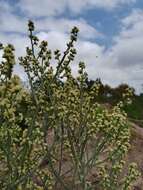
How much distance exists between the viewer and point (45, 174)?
9914 mm

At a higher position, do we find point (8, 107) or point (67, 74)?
point (67, 74)

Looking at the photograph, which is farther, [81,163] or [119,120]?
[119,120]

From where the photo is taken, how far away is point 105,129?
30.9 feet

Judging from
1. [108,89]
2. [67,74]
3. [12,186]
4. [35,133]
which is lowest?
[12,186]

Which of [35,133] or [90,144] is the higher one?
[90,144]

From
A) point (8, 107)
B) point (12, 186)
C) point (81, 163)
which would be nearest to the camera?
point (8, 107)

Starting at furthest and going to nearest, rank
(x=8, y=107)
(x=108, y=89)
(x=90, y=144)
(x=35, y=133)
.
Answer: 1. (x=108, y=89)
2. (x=90, y=144)
3. (x=35, y=133)
4. (x=8, y=107)

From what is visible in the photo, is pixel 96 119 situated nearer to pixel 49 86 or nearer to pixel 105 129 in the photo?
pixel 105 129

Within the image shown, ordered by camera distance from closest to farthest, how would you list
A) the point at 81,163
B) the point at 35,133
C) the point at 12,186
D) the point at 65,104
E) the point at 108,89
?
the point at 12,186, the point at 35,133, the point at 81,163, the point at 65,104, the point at 108,89

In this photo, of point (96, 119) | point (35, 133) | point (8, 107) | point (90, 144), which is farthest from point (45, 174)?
point (90, 144)

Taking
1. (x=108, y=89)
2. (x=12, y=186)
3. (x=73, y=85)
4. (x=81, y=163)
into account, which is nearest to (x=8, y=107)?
(x=12, y=186)

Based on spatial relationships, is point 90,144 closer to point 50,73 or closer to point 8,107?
point 50,73

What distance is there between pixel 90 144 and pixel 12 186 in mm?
8716

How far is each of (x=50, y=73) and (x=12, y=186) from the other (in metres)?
2.62
